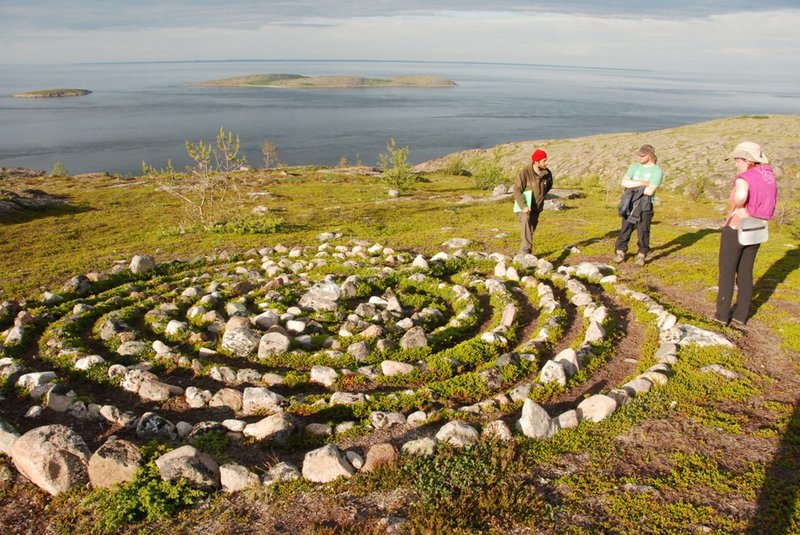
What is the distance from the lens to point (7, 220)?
26.7 m

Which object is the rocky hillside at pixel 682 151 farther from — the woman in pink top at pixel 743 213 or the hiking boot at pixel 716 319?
the woman in pink top at pixel 743 213

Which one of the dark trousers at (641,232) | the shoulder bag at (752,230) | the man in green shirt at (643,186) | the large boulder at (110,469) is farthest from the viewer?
the dark trousers at (641,232)

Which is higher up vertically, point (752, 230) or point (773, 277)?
point (752, 230)

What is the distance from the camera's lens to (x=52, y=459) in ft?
18.5

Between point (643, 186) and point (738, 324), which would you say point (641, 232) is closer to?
point (643, 186)

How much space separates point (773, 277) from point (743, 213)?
16.7 ft

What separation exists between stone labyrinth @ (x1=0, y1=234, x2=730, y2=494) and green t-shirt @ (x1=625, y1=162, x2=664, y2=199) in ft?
8.05

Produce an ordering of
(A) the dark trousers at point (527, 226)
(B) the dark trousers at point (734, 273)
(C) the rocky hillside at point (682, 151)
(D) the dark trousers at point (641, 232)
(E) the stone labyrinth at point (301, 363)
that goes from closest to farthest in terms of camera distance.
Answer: (E) the stone labyrinth at point (301, 363), (B) the dark trousers at point (734, 273), (D) the dark trousers at point (641, 232), (A) the dark trousers at point (527, 226), (C) the rocky hillside at point (682, 151)

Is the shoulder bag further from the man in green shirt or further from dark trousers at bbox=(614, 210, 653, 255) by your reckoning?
dark trousers at bbox=(614, 210, 653, 255)

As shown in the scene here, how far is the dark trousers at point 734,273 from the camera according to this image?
9188mm

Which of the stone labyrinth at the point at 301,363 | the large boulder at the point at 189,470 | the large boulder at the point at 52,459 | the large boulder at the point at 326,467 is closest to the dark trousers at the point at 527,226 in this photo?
the stone labyrinth at the point at 301,363

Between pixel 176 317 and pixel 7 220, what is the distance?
21770mm

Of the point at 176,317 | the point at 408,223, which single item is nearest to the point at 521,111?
the point at 408,223

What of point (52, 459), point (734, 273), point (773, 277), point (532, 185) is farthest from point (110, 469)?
point (773, 277)
